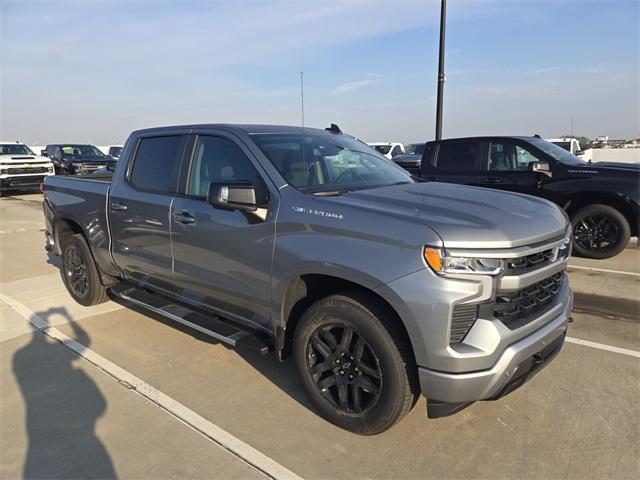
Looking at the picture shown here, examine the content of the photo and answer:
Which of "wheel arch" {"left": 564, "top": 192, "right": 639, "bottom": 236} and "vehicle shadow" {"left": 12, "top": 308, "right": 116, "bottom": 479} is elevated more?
"wheel arch" {"left": 564, "top": 192, "right": 639, "bottom": 236}

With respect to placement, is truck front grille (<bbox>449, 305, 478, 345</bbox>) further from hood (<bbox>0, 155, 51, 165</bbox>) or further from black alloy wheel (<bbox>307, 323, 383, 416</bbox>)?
hood (<bbox>0, 155, 51, 165</bbox>)

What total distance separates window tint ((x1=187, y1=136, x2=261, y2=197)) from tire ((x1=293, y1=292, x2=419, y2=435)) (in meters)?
1.11

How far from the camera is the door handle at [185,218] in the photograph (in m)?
3.75

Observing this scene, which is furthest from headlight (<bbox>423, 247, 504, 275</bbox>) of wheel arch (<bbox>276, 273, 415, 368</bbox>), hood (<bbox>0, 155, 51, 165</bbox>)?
hood (<bbox>0, 155, 51, 165</bbox>)

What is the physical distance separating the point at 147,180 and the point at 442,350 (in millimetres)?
3044

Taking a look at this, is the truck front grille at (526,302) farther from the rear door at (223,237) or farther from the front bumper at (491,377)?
the rear door at (223,237)

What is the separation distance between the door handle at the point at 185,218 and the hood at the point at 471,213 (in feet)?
4.16

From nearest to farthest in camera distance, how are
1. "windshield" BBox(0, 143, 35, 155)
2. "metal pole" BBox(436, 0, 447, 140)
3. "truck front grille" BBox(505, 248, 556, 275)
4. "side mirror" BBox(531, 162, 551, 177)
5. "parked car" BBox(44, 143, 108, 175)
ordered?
"truck front grille" BBox(505, 248, 556, 275), "side mirror" BBox(531, 162, 551, 177), "metal pole" BBox(436, 0, 447, 140), "windshield" BBox(0, 143, 35, 155), "parked car" BBox(44, 143, 108, 175)

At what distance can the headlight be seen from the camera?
249 centimetres

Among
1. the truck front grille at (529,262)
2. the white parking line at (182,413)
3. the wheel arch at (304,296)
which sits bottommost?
the white parking line at (182,413)

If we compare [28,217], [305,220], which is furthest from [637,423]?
[28,217]

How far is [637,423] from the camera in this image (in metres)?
3.08

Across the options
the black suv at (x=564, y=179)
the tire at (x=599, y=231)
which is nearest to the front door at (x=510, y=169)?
the black suv at (x=564, y=179)

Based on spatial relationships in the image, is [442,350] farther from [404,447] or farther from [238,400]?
[238,400]
